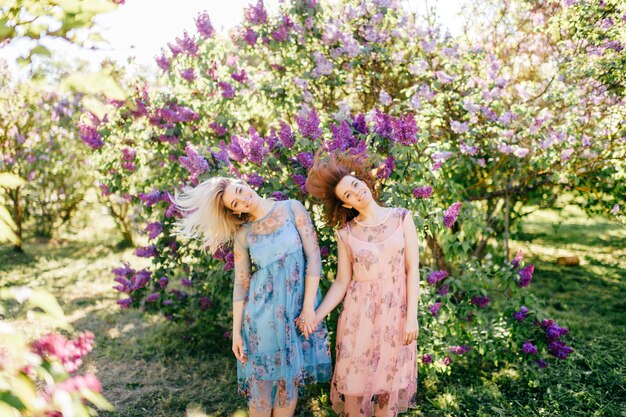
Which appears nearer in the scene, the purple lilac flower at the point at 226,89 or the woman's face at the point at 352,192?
the woman's face at the point at 352,192

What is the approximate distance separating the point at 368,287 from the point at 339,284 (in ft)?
0.52

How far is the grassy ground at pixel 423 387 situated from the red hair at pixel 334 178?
1496 mm

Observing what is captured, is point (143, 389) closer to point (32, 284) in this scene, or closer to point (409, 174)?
point (409, 174)

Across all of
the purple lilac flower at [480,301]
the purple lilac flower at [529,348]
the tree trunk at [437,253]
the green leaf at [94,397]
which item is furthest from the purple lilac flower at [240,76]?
the green leaf at [94,397]

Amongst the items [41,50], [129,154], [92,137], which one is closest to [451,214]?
[41,50]

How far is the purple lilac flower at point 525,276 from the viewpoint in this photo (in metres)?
3.57

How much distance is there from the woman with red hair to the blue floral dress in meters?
0.16

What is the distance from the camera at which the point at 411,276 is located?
2754 millimetres

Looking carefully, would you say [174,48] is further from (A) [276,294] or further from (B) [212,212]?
(A) [276,294]

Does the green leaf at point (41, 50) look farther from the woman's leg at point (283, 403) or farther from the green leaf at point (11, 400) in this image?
the woman's leg at point (283, 403)

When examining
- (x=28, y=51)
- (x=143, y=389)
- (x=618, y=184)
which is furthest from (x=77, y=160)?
(x=28, y=51)

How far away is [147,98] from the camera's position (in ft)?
14.8

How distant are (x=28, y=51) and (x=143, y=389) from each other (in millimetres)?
3442

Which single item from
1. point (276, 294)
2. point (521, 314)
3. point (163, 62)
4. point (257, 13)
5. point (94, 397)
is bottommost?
point (521, 314)
